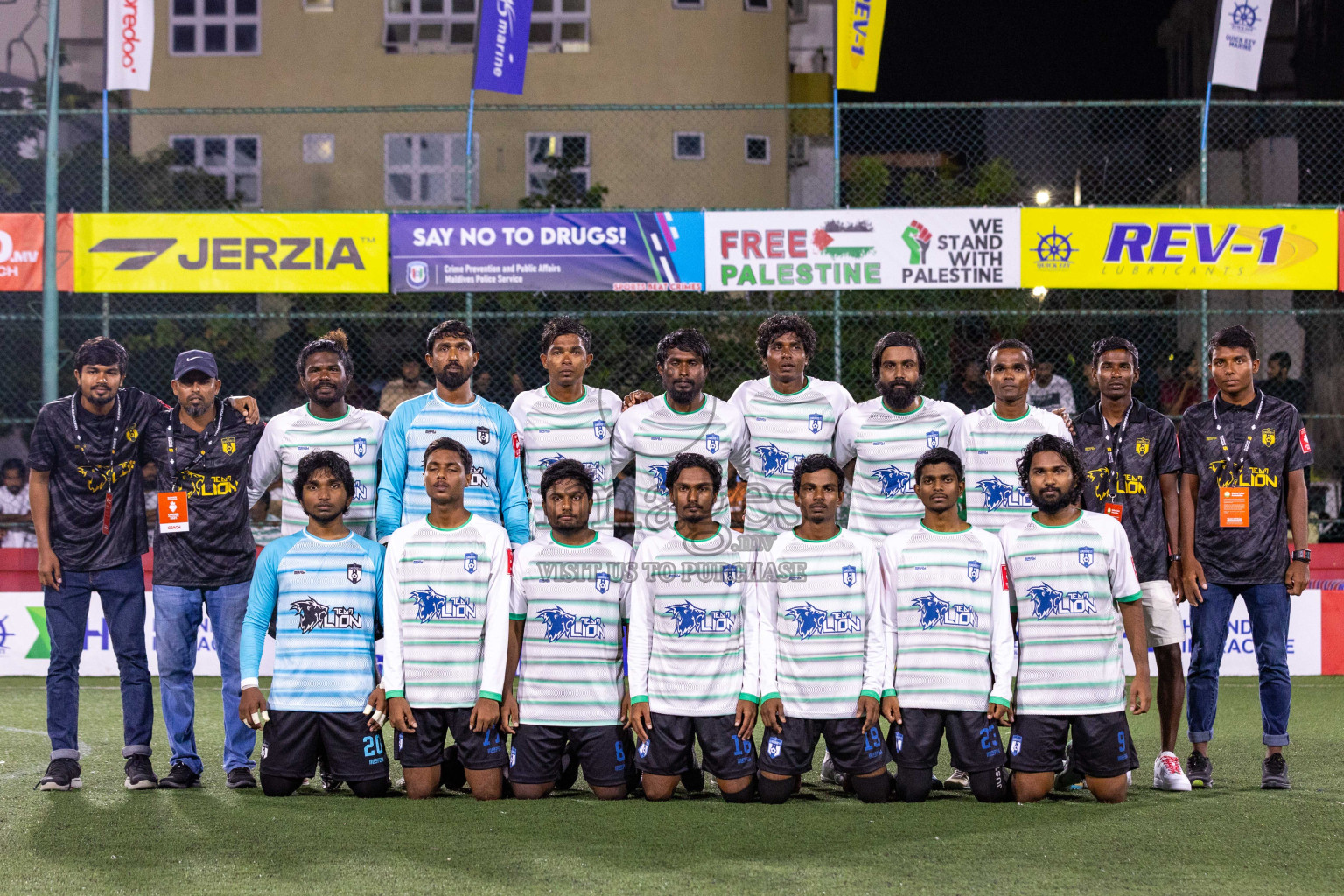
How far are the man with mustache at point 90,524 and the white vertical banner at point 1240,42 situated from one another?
1005 centimetres

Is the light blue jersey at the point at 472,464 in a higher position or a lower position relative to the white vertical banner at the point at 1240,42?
lower

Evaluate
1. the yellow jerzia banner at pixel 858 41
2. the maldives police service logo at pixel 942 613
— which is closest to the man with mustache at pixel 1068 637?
the maldives police service logo at pixel 942 613

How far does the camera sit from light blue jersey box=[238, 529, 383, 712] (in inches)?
240

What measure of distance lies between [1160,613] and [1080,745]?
93 centimetres

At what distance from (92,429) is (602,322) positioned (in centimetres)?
608

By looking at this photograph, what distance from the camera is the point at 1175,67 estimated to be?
91.7ft

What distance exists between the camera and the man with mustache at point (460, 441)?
655 centimetres

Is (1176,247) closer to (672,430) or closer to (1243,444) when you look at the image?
(1243,444)

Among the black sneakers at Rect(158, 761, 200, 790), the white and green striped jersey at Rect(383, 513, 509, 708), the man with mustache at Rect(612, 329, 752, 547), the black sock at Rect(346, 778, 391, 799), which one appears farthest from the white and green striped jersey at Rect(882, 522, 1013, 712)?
the black sneakers at Rect(158, 761, 200, 790)

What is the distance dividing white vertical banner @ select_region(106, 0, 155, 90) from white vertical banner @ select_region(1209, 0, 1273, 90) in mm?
9858

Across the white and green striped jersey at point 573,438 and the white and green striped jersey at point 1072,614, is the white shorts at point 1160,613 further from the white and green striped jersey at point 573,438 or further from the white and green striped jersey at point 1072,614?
the white and green striped jersey at point 573,438

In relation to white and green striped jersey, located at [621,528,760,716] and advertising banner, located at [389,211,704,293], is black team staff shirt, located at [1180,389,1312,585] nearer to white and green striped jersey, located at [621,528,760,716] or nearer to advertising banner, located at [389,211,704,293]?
white and green striped jersey, located at [621,528,760,716]

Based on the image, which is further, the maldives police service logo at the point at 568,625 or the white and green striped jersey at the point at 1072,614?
the maldives police service logo at the point at 568,625

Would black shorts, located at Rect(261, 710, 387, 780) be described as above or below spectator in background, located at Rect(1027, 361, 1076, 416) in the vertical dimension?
below
